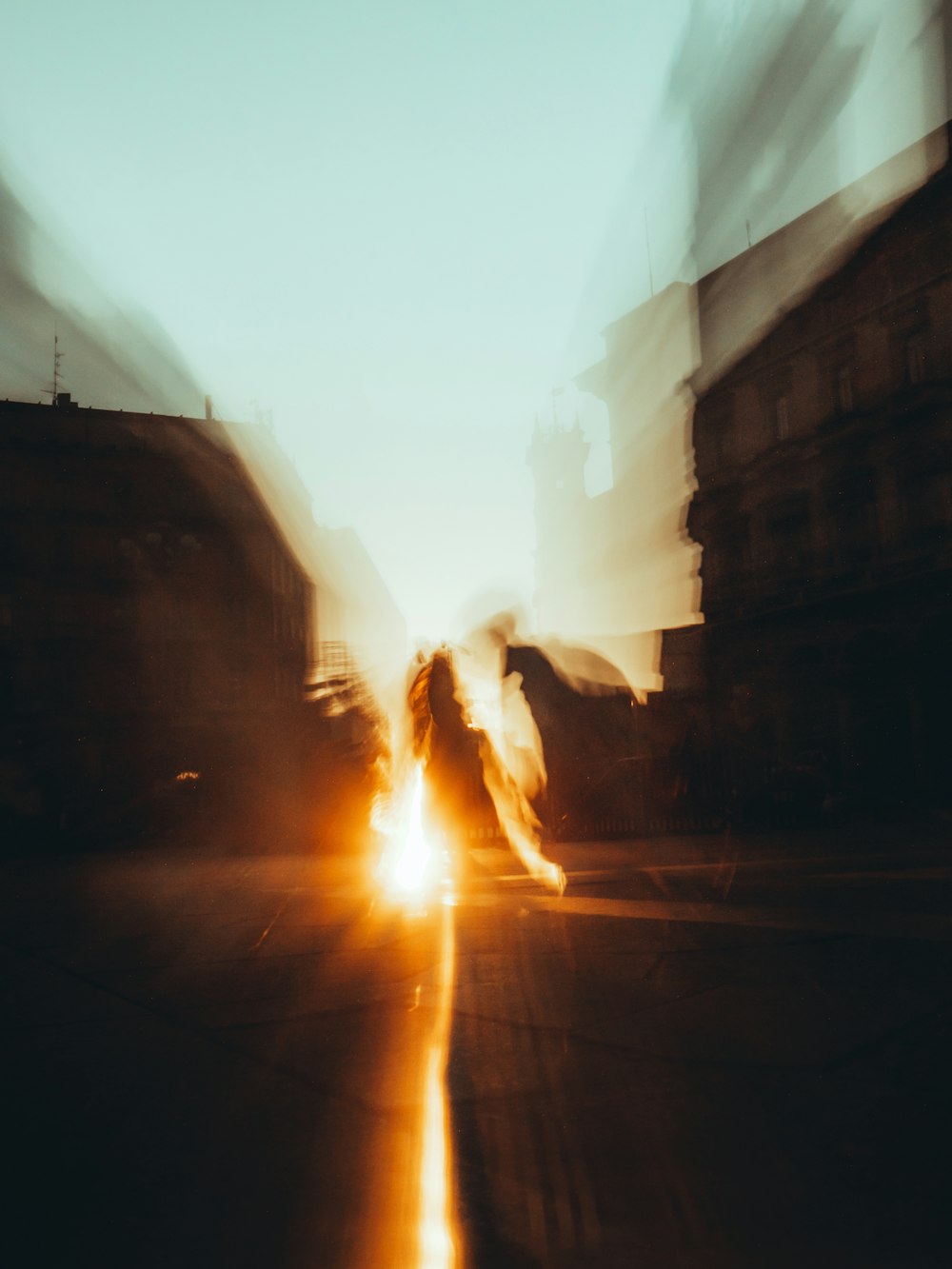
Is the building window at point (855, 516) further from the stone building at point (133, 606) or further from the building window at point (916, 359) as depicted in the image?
the stone building at point (133, 606)

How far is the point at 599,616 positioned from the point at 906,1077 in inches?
1520

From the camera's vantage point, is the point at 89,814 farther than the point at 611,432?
No

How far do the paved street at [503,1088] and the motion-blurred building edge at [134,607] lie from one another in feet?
82.7

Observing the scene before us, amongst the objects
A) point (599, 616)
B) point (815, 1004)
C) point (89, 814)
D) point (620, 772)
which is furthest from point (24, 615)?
point (815, 1004)

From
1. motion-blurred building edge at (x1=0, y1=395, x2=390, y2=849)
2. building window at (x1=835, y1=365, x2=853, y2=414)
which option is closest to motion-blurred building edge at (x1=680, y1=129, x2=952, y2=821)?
building window at (x1=835, y1=365, x2=853, y2=414)

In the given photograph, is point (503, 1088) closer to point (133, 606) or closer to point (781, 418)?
point (781, 418)

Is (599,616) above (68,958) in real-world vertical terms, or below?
above

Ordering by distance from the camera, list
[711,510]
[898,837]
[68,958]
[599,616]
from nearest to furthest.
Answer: [68,958], [898,837], [711,510], [599,616]

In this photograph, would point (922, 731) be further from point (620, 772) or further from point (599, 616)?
point (599, 616)

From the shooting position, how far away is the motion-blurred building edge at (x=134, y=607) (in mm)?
35344

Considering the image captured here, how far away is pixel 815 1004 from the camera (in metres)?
5.36

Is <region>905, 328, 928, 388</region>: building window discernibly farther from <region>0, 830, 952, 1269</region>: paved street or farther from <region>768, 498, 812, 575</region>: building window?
<region>0, 830, 952, 1269</region>: paved street

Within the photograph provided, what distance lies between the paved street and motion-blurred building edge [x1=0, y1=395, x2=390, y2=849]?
25.2 meters

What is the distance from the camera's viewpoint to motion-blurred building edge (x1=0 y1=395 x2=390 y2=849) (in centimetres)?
3534
